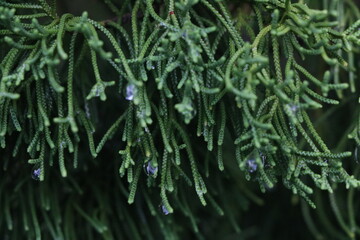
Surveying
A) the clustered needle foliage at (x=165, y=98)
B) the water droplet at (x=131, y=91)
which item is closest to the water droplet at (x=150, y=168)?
the clustered needle foliage at (x=165, y=98)

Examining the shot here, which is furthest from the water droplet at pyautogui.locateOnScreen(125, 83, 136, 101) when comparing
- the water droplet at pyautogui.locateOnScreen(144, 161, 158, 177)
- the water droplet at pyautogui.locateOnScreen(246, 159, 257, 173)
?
the water droplet at pyautogui.locateOnScreen(246, 159, 257, 173)

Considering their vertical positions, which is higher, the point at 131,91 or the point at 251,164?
the point at 131,91

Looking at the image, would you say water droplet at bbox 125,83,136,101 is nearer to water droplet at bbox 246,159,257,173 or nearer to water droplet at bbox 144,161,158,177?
water droplet at bbox 144,161,158,177

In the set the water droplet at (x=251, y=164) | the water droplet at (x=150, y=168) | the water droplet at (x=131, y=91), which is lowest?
the water droplet at (x=251, y=164)

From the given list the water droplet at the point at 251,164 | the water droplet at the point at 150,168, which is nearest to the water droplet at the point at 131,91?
the water droplet at the point at 150,168

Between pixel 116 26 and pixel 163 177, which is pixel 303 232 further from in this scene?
pixel 116 26

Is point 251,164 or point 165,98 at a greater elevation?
point 165,98

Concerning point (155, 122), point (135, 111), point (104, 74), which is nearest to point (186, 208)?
point (155, 122)

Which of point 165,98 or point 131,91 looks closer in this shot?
point 131,91

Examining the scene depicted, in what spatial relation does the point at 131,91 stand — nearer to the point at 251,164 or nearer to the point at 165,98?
the point at 165,98

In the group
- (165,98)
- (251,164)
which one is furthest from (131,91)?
(251,164)

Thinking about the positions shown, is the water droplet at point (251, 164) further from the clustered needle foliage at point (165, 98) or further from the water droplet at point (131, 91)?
the water droplet at point (131, 91)

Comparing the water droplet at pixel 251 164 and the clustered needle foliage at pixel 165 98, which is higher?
the clustered needle foliage at pixel 165 98
